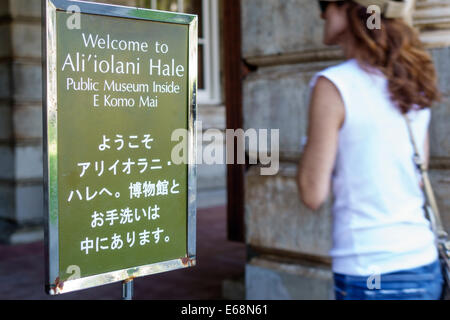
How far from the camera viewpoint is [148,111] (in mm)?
2523

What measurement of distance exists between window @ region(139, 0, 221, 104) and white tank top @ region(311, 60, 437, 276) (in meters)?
7.63

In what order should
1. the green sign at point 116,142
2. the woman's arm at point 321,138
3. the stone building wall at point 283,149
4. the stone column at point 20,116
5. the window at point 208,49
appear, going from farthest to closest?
the window at point 208,49, the stone column at point 20,116, the stone building wall at point 283,149, the green sign at point 116,142, the woman's arm at point 321,138

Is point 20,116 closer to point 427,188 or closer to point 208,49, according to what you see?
point 208,49

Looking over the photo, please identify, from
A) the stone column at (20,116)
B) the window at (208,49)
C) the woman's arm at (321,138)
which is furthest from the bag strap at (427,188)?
the window at (208,49)

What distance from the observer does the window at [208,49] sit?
374 inches

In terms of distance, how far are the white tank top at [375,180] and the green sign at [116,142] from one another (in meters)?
0.92

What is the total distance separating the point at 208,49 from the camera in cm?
958

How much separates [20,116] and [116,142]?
4.97 meters

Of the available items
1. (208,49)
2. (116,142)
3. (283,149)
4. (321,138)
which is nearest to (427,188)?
(321,138)

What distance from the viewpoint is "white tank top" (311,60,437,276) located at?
1818 millimetres

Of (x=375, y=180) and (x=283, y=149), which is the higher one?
(x=283, y=149)

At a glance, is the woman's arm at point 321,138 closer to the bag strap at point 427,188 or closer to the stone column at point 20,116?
the bag strap at point 427,188

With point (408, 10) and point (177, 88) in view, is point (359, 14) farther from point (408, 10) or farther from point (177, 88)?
point (177, 88)

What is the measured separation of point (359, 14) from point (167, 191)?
1.14 metres
